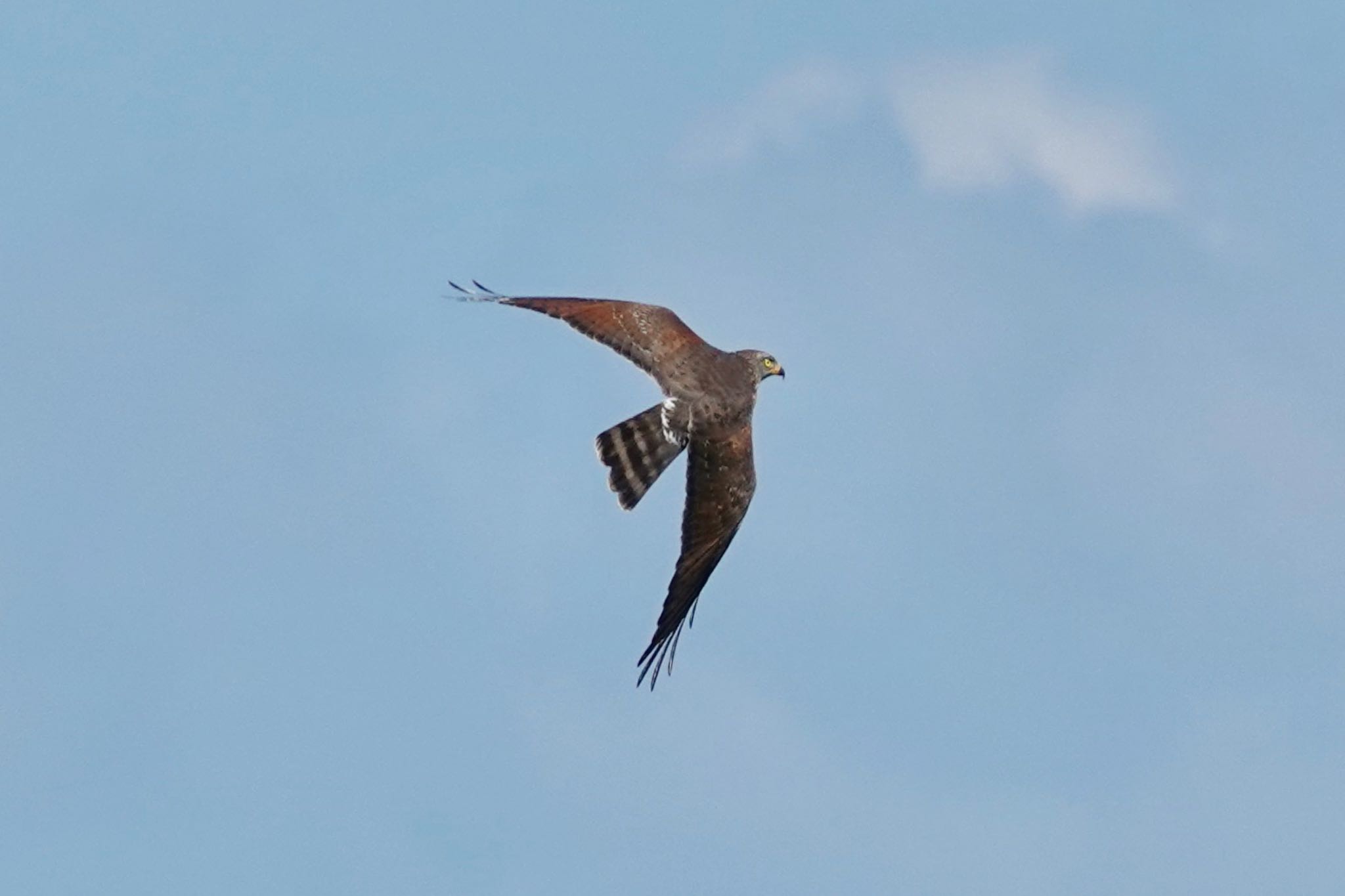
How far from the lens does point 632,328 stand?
21312mm

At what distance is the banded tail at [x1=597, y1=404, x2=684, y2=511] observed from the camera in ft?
67.8

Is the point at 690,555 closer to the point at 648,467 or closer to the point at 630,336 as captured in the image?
the point at 648,467

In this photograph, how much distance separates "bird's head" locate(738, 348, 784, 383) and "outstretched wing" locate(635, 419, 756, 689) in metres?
1.15

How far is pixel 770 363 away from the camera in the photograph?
22219 millimetres

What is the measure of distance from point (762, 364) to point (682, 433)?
5.75ft

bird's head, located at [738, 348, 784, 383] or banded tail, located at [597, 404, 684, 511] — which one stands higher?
bird's head, located at [738, 348, 784, 383]

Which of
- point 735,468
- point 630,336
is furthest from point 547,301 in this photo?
point 735,468

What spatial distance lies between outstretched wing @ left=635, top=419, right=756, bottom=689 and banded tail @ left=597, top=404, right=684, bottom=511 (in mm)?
319

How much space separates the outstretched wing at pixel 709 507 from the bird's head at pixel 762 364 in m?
1.15

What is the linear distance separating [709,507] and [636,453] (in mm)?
904

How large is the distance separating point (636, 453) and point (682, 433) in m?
0.50

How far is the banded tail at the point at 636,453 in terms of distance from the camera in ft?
67.8

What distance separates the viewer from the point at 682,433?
20.9 meters

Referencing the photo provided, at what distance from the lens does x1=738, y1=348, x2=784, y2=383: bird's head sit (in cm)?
2209
